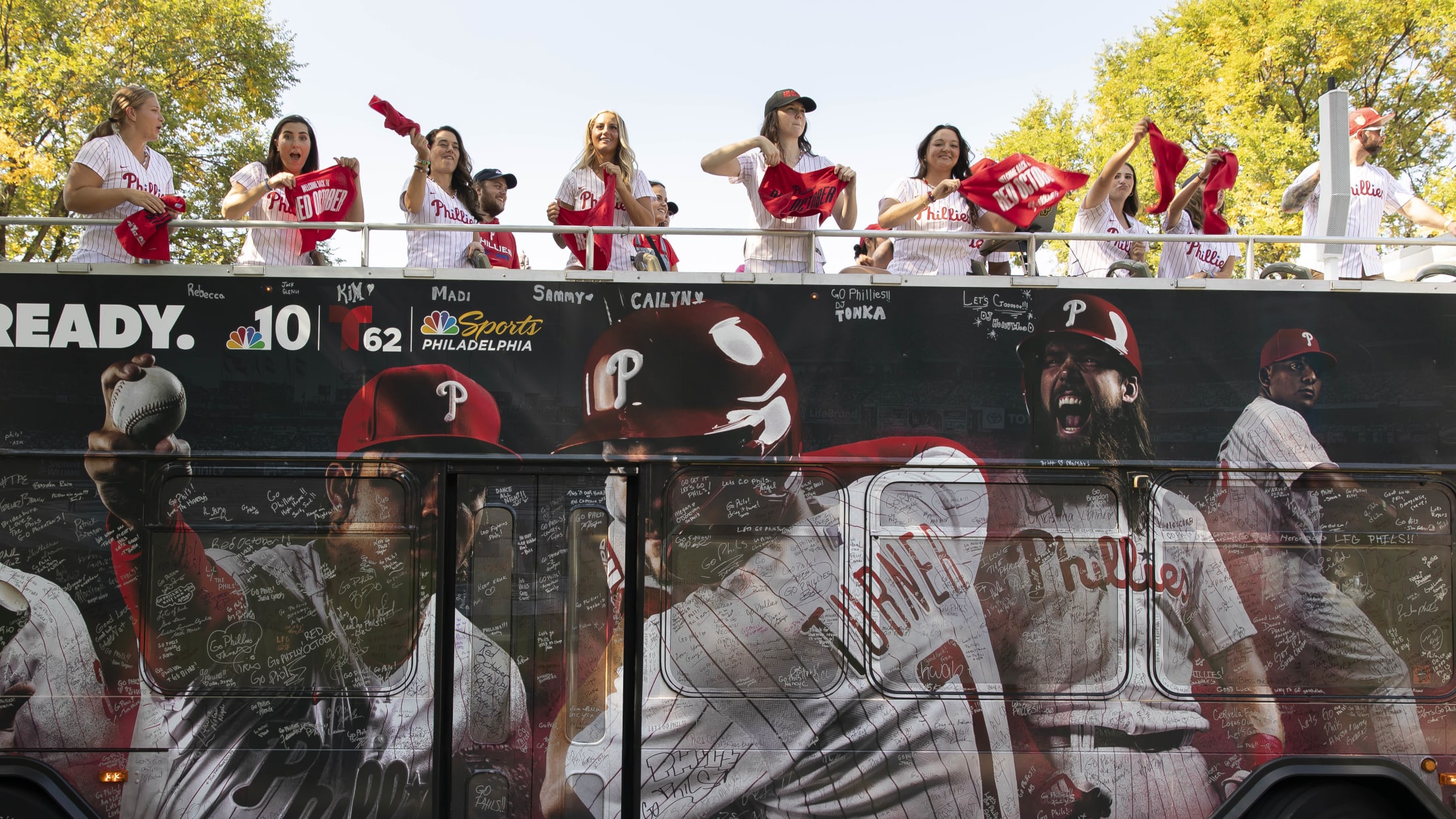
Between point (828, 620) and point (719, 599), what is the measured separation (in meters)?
0.59

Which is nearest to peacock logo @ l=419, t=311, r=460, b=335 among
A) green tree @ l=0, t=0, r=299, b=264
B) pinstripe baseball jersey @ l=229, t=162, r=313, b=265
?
pinstripe baseball jersey @ l=229, t=162, r=313, b=265

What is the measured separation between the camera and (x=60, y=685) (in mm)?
4875

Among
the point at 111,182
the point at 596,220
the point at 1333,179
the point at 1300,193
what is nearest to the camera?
the point at 111,182

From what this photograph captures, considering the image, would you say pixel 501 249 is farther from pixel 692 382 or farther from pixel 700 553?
pixel 700 553

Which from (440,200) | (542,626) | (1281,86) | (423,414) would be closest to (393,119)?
(440,200)

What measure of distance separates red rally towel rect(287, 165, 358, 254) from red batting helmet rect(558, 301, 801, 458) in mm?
1902

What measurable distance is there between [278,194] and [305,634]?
2783 millimetres

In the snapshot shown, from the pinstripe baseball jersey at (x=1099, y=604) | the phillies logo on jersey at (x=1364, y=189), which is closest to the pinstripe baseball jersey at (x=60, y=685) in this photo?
the pinstripe baseball jersey at (x=1099, y=604)

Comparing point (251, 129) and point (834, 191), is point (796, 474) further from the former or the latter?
point (251, 129)

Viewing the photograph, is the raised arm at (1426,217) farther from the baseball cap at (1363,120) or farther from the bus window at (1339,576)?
the bus window at (1339,576)

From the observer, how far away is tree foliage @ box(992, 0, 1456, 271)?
15500 mm

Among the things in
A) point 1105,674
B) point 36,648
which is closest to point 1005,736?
point 1105,674

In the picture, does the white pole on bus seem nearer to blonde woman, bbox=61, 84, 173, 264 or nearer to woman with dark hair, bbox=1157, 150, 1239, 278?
woman with dark hair, bbox=1157, 150, 1239, 278

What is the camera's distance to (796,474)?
504cm
